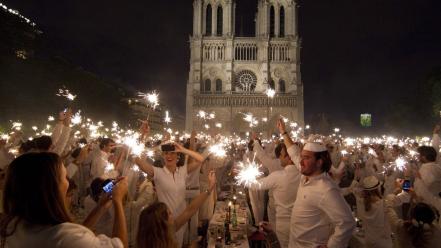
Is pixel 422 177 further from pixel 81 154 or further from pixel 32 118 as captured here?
pixel 32 118

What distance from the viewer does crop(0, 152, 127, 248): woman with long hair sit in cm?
204

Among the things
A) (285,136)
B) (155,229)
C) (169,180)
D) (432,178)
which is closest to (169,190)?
(169,180)

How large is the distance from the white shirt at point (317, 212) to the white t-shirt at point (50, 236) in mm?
2150

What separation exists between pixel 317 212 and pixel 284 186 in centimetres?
159

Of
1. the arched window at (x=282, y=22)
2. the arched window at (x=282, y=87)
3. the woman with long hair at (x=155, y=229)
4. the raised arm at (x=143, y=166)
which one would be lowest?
the woman with long hair at (x=155, y=229)

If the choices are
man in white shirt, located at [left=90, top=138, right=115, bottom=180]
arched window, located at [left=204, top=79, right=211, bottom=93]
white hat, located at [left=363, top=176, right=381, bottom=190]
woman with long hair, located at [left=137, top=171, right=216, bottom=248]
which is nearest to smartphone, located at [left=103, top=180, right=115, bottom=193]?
woman with long hair, located at [left=137, top=171, right=216, bottom=248]

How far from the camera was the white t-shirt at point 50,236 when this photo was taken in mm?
2018

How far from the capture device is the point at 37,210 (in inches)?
81.2

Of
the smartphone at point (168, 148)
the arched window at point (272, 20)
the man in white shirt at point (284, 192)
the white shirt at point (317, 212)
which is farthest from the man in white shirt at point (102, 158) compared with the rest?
the arched window at point (272, 20)

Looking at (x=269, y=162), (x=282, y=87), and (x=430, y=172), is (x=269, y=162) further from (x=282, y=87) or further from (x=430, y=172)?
(x=282, y=87)

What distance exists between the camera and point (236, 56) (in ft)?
217

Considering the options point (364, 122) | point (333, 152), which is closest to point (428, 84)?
point (364, 122)

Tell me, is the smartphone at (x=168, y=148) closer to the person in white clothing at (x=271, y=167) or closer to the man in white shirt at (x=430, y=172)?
the person in white clothing at (x=271, y=167)

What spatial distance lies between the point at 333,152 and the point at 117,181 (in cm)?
Result: 1107
